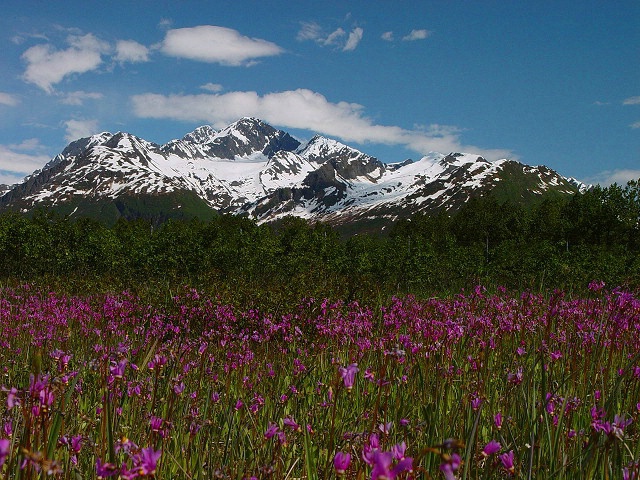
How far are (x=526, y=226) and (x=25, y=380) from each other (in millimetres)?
83333

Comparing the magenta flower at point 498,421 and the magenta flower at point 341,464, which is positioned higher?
the magenta flower at point 341,464

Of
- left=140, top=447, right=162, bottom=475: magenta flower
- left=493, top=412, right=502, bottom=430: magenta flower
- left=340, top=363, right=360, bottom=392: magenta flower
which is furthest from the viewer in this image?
left=493, top=412, right=502, bottom=430: magenta flower

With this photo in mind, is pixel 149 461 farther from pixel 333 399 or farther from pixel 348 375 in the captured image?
pixel 333 399

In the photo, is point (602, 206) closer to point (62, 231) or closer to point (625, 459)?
point (62, 231)

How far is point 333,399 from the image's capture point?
227 centimetres

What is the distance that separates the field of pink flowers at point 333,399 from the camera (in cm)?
169

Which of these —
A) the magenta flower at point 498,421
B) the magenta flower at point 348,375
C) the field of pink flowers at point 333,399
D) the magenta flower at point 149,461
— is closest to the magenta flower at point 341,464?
the field of pink flowers at point 333,399

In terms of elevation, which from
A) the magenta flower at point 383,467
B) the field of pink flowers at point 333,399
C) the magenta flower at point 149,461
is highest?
the magenta flower at point 383,467

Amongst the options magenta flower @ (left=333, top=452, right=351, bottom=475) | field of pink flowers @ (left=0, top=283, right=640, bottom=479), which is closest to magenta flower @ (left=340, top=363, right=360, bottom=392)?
field of pink flowers @ (left=0, top=283, right=640, bottom=479)

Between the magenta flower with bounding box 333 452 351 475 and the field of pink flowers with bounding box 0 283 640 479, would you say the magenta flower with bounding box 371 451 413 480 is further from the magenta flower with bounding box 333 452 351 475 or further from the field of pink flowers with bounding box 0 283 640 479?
the magenta flower with bounding box 333 452 351 475

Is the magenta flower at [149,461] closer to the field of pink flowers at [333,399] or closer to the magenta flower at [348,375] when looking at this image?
the field of pink flowers at [333,399]

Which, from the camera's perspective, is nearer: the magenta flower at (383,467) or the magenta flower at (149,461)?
the magenta flower at (383,467)

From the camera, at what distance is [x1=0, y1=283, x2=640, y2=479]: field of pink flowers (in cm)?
169

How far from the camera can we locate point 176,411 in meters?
3.63
